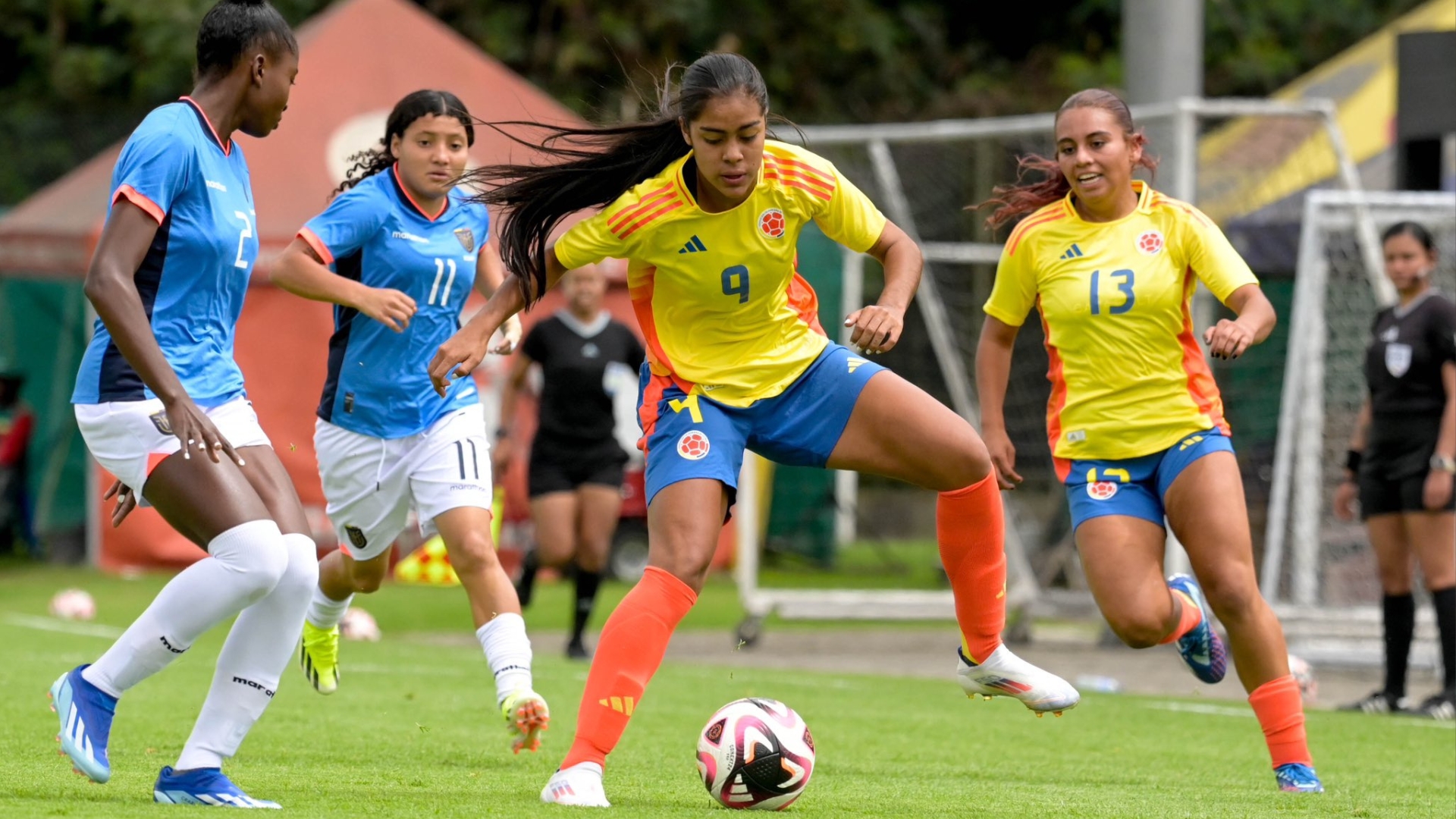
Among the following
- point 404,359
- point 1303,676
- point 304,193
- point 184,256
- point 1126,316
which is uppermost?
point 304,193

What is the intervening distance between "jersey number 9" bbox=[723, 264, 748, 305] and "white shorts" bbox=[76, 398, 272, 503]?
1.45 m

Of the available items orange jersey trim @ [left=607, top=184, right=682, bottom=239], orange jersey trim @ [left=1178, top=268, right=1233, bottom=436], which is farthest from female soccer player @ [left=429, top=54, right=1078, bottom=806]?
orange jersey trim @ [left=1178, top=268, right=1233, bottom=436]

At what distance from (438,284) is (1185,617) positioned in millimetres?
2884

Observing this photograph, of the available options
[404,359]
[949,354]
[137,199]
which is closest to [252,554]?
[137,199]

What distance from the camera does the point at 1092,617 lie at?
1338 cm

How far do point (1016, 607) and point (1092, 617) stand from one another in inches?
35.8

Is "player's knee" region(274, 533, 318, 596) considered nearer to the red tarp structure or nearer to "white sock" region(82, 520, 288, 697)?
"white sock" region(82, 520, 288, 697)

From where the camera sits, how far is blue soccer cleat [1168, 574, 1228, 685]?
263 inches

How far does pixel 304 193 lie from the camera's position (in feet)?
56.2

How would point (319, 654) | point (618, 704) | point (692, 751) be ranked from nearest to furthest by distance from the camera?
point (618, 704) → point (692, 751) → point (319, 654)

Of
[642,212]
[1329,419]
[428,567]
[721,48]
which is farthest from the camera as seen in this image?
[721,48]

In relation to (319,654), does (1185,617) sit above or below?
above

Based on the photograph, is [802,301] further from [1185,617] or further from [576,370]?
[576,370]

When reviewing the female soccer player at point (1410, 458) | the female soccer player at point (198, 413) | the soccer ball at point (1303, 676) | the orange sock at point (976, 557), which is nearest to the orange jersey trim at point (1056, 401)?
the orange sock at point (976, 557)
